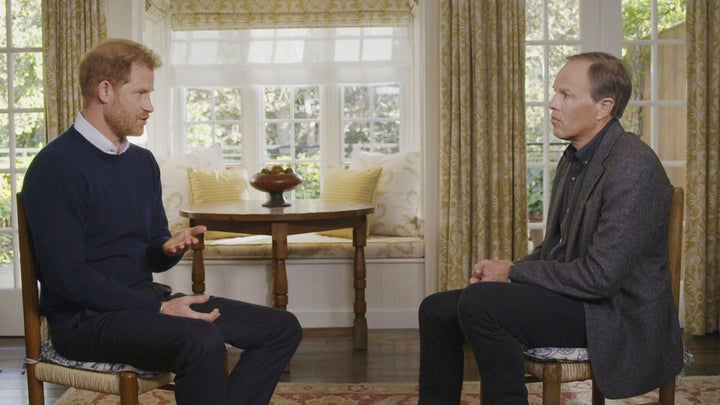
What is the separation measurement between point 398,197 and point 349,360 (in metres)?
1.18

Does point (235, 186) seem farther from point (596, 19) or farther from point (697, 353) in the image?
point (697, 353)

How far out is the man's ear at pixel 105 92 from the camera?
7.22 ft

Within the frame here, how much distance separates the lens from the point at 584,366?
2.19 meters

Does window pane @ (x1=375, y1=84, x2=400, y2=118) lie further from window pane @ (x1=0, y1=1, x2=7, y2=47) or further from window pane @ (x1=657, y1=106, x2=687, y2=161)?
window pane @ (x1=0, y1=1, x2=7, y2=47)

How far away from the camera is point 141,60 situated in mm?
2250

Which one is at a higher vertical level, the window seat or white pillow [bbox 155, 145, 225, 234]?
white pillow [bbox 155, 145, 225, 234]

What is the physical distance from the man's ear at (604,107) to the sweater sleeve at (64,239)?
4.53 feet

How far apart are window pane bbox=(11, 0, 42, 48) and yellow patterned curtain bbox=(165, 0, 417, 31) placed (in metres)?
0.95

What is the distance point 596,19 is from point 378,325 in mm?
2067

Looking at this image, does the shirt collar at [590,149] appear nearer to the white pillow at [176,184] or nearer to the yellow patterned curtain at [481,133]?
the yellow patterned curtain at [481,133]

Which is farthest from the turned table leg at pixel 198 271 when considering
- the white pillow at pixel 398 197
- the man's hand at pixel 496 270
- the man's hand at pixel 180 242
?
the man's hand at pixel 496 270

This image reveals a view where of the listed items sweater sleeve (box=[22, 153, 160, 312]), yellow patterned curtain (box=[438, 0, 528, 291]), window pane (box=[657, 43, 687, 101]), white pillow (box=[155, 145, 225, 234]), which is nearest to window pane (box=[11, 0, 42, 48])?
white pillow (box=[155, 145, 225, 234])

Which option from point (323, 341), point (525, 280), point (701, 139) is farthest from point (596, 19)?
point (525, 280)

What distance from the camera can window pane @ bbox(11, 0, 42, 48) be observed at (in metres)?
4.36
